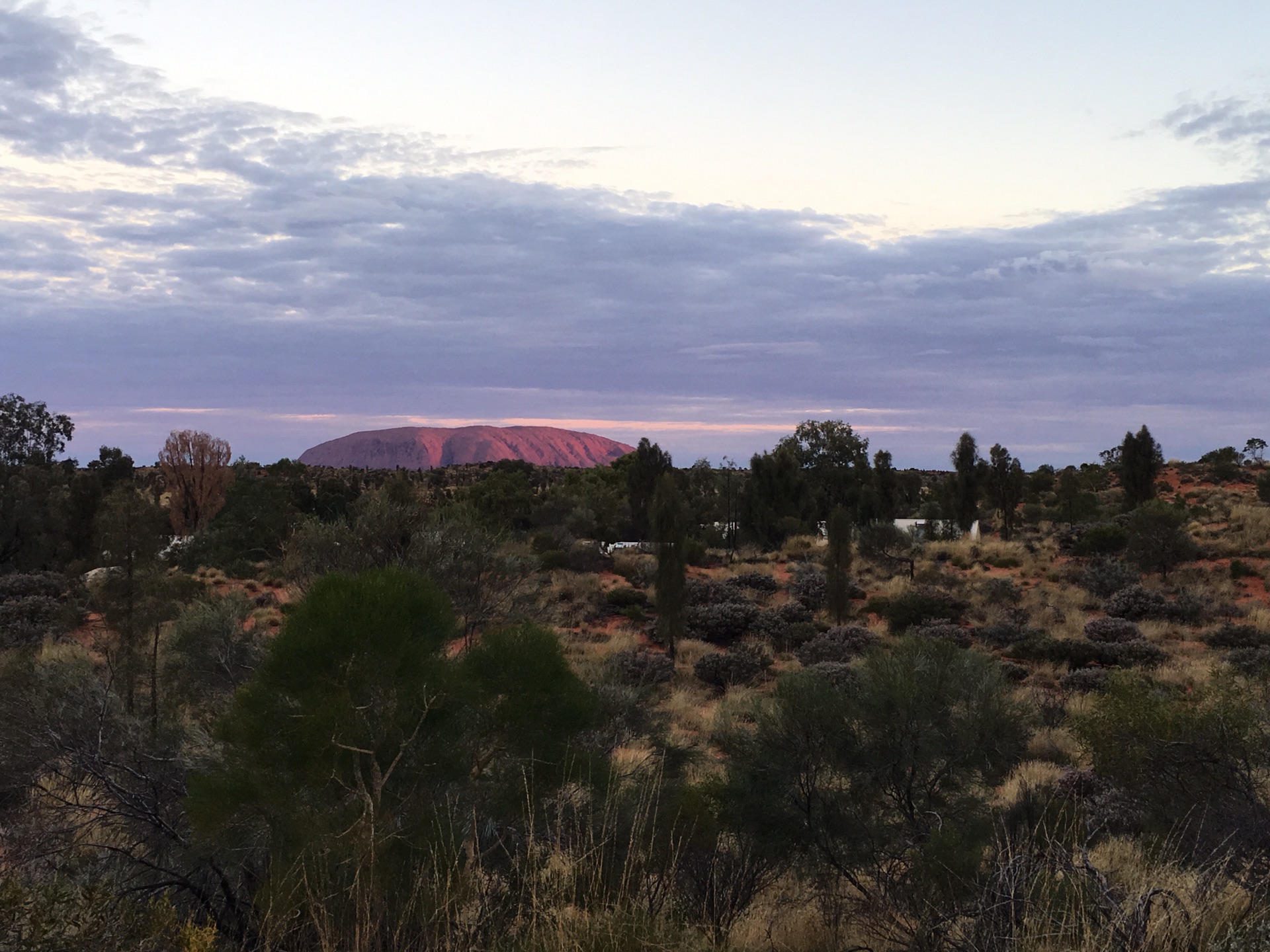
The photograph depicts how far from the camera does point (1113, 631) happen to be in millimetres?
22531

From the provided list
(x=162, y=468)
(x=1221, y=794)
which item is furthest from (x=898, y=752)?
(x=162, y=468)

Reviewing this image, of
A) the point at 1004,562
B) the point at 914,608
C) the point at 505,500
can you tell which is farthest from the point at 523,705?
the point at 505,500

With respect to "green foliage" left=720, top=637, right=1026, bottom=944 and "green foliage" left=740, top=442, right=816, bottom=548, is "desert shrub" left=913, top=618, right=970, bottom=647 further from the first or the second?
"green foliage" left=740, top=442, right=816, bottom=548

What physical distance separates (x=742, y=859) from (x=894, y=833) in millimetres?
1372

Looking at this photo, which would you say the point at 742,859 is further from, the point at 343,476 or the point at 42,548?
the point at 343,476

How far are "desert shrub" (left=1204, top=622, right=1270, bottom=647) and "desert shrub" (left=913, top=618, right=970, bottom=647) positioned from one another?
5.64 m

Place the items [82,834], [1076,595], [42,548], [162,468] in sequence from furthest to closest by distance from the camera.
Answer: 1. [162,468]
2. [42,548]
3. [1076,595]
4. [82,834]

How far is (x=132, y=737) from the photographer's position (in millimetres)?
8797

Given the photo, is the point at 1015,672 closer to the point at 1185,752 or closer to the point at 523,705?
the point at 1185,752

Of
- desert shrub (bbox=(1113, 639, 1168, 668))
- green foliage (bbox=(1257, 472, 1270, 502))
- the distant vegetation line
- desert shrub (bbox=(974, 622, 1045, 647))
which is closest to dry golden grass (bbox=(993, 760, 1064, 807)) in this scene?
the distant vegetation line

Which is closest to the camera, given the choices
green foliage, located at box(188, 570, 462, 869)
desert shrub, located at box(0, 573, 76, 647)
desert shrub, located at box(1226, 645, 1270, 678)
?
green foliage, located at box(188, 570, 462, 869)

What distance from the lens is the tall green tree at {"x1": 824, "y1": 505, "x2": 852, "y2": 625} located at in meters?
25.2

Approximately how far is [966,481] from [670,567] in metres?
22.5

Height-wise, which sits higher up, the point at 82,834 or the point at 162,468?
the point at 162,468
